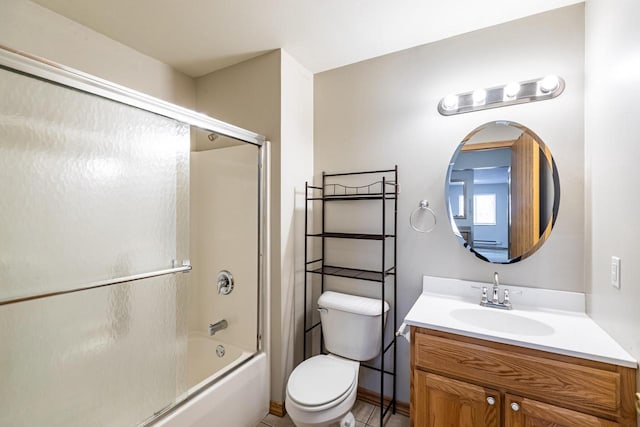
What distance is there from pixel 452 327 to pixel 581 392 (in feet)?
1.58

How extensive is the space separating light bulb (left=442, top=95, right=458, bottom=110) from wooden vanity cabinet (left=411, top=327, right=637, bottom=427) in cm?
131

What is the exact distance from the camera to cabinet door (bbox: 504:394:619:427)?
1099 millimetres

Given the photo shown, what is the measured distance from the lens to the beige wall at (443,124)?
153 centimetres

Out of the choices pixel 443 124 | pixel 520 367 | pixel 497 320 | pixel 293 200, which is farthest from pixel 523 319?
pixel 293 200

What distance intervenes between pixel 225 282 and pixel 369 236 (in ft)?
3.64

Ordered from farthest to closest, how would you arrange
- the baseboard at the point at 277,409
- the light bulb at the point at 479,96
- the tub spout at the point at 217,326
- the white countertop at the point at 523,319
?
the tub spout at the point at 217,326 < the baseboard at the point at 277,409 < the light bulb at the point at 479,96 < the white countertop at the point at 523,319

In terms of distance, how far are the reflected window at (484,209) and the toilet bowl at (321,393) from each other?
1.16 m

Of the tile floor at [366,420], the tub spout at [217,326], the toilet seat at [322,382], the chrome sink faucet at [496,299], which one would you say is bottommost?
the tile floor at [366,420]

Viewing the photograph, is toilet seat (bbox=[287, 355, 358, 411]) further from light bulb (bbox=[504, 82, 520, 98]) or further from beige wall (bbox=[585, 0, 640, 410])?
light bulb (bbox=[504, 82, 520, 98])

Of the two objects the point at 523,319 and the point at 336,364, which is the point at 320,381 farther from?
the point at 523,319

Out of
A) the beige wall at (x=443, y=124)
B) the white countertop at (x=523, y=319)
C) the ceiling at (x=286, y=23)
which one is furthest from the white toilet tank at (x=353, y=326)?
the ceiling at (x=286, y=23)

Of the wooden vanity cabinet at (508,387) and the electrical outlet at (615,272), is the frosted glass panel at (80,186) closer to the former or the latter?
the wooden vanity cabinet at (508,387)

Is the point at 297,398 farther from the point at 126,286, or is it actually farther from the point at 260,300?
the point at 126,286

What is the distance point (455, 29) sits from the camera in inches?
68.1
